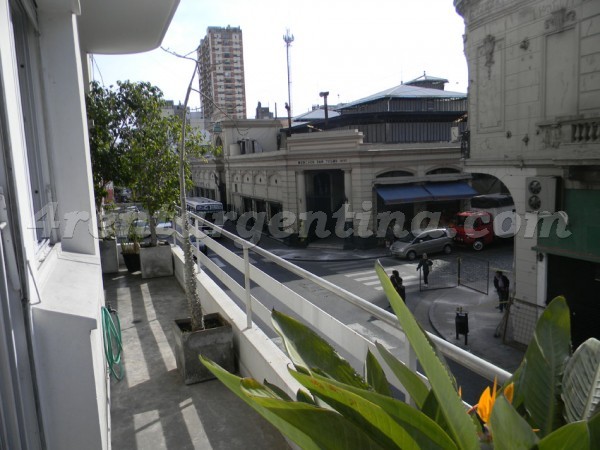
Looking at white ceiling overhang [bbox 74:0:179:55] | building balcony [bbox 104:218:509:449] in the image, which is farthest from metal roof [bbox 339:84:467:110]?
building balcony [bbox 104:218:509:449]

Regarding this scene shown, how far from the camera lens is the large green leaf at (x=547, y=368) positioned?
157 centimetres

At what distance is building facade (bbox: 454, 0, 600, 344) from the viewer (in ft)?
37.4

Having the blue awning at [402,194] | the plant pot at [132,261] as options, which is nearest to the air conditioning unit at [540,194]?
the plant pot at [132,261]

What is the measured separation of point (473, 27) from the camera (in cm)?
1488

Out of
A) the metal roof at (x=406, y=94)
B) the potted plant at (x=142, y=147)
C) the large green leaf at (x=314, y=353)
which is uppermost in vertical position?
the metal roof at (x=406, y=94)

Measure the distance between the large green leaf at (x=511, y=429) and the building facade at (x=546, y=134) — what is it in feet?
37.5

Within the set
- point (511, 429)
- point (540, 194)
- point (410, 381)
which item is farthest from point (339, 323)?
point (540, 194)

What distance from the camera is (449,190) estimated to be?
29.6m

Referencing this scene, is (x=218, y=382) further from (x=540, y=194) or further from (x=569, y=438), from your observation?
(x=540, y=194)

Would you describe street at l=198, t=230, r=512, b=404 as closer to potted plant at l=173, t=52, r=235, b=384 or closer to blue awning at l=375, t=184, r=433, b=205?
blue awning at l=375, t=184, r=433, b=205

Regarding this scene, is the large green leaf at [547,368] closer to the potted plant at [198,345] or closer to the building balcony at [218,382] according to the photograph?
the building balcony at [218,382]

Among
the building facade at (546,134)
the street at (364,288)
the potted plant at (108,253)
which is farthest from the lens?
the street at (364,288)

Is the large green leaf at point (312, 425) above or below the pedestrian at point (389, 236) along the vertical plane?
above

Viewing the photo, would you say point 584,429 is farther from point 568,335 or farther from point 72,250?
point 72,250
